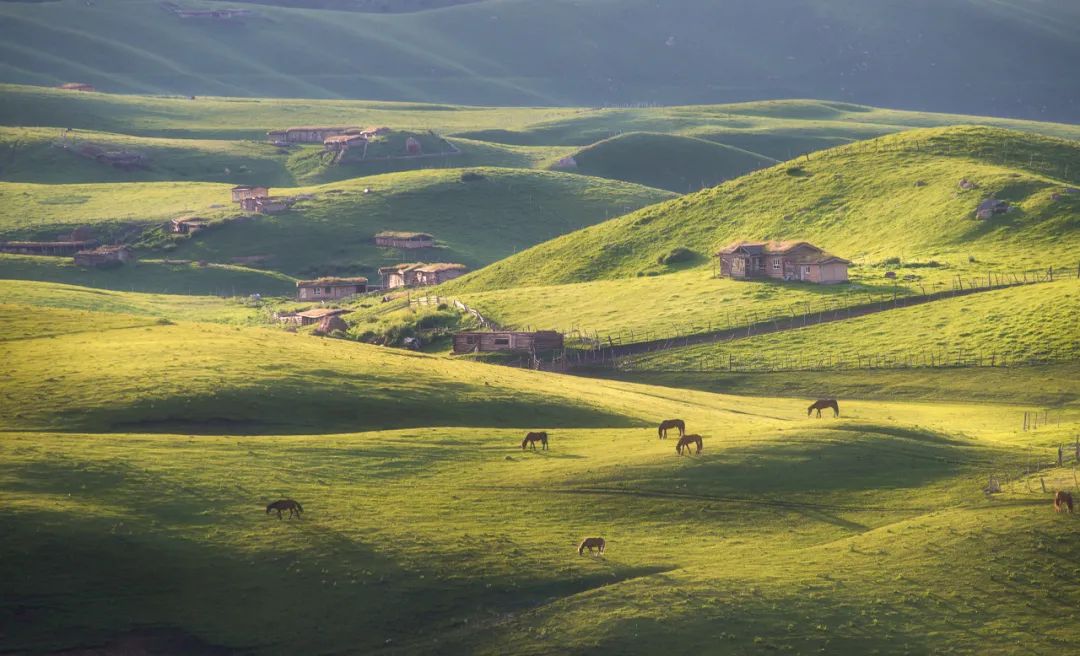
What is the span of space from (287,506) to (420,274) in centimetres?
12260

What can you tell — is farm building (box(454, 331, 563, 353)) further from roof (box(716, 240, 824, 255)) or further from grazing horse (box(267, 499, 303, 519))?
grazing horse (box(267, 499, 303, 519))

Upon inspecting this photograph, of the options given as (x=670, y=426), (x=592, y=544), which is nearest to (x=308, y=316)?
(x=670, y=426)

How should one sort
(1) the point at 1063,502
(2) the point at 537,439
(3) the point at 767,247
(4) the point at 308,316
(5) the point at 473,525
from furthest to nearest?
(4) the point at 308,316, (3) the point at 767,247, (2) the point at 537,439, (1) the point at 1063,502, (5) the point at 473,525

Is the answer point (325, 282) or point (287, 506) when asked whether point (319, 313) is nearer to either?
point (325, 282)

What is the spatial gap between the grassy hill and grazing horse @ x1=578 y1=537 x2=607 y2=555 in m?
0.43

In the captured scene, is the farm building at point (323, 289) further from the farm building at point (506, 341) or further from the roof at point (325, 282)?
the farm building at point (506, 341)

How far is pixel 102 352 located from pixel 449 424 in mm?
22406

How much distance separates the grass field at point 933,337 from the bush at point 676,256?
38375mm

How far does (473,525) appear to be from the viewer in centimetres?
6606

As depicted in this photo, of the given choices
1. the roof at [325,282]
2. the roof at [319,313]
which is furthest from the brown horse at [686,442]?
the roof at [325,282]

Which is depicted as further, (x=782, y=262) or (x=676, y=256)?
(x=676, y=256)

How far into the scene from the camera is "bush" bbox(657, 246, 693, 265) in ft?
546

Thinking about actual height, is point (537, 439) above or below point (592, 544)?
above

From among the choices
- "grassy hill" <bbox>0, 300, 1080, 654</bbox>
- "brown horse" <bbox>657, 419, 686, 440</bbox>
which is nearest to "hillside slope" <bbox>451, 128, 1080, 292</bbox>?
"grassy hill" <bbox>0, 300, 1080, 654</bbox>
